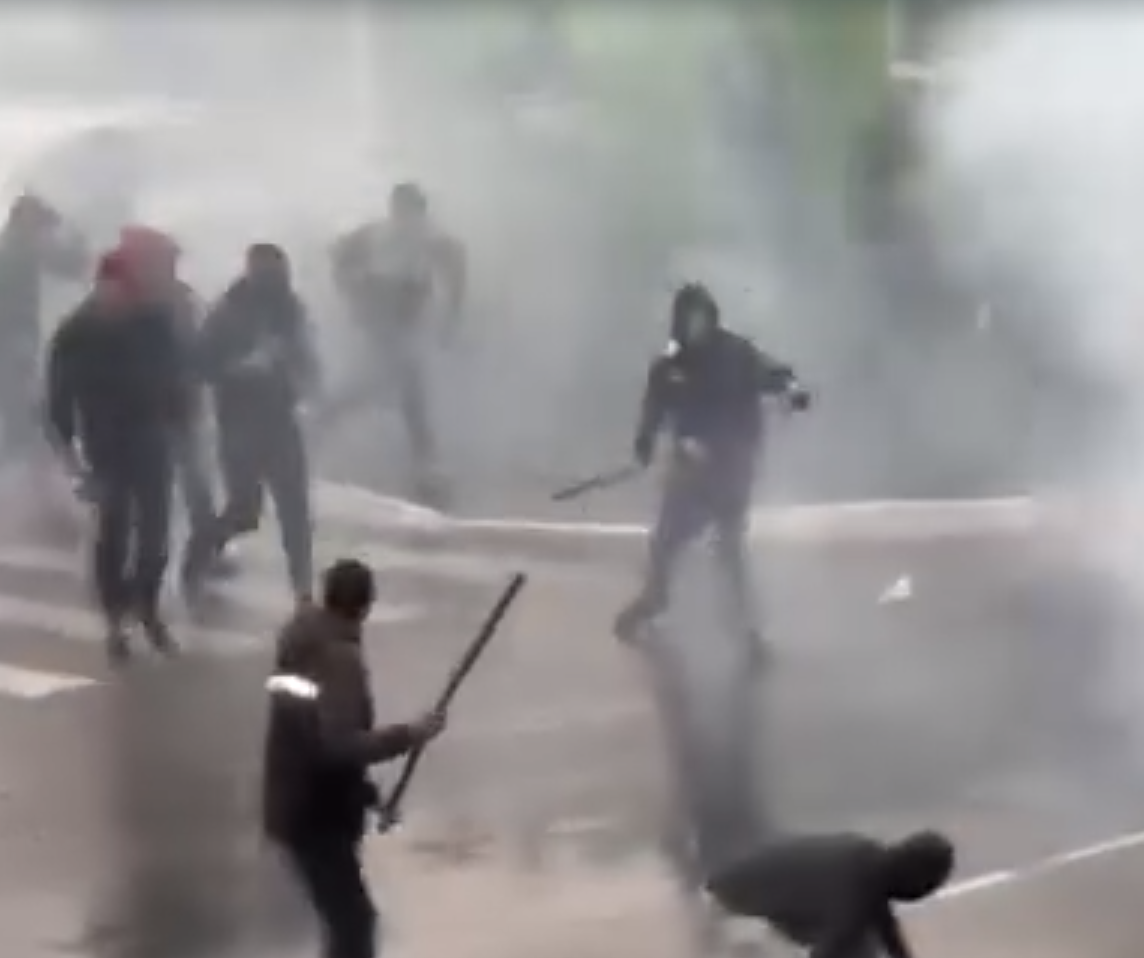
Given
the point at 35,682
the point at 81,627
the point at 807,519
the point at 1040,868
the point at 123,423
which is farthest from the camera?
the point at 807,519

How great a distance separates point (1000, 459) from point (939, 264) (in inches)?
36.0

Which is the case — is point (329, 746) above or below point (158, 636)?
above

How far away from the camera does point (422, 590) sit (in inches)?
356

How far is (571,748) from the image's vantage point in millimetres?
8922

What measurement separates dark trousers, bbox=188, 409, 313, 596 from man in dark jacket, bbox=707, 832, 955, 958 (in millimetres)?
3244

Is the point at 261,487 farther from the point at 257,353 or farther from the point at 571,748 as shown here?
the point at 571,748

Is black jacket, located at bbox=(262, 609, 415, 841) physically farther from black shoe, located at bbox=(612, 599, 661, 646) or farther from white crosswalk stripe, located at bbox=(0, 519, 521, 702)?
black shoe, located at bbox=(612, 599, 661, 646)

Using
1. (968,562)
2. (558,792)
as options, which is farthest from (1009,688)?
(558,792)

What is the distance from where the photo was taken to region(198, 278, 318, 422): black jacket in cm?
885

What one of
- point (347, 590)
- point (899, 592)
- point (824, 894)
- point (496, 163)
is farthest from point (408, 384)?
point (824, 894)

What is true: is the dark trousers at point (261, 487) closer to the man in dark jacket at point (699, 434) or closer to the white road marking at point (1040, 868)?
the man in dark jacket at point (699, 434)

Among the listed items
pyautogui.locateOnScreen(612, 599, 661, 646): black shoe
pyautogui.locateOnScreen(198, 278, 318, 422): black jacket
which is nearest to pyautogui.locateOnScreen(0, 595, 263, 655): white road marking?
pyautogui.locateOnScreen(198, 278, 318, 422): black jacket

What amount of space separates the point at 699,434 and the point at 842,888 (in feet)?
12.9

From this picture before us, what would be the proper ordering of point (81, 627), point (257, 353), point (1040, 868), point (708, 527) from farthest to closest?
point (708, 527) → point (257, 353) → point (81, 627) → point (1040, 868)
